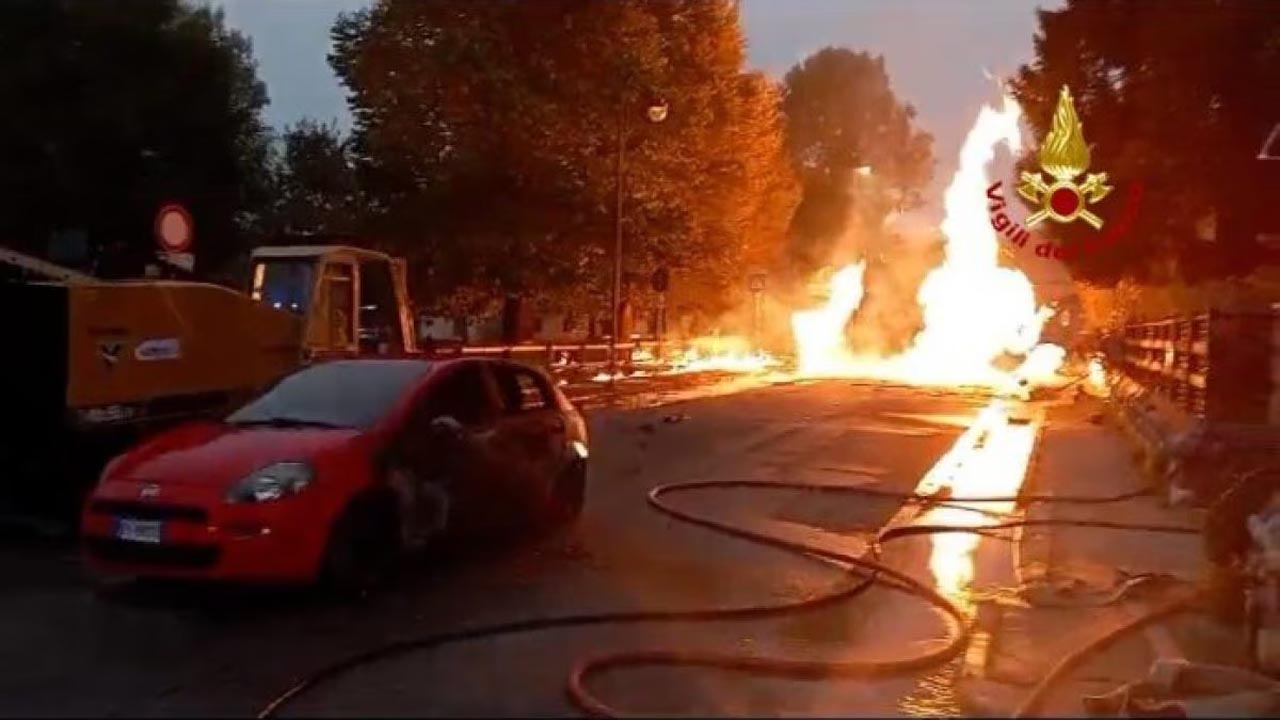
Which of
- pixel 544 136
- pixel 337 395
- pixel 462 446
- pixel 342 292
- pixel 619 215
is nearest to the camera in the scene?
pixel 337 395

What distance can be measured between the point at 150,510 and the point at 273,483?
2.25 feet

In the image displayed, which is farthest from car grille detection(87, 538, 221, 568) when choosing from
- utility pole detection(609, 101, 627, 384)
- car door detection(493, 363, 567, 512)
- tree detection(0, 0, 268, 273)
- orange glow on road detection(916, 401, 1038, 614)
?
utility pole detection(609, 101, 627, 384)

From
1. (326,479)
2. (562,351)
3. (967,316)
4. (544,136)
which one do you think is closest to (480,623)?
(326,479)

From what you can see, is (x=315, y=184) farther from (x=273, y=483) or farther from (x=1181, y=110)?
(x=273, y=483)

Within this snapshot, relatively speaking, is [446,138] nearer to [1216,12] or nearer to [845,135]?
[1216,12]

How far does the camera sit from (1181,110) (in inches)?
993

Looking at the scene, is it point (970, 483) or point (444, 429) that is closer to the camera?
point (444, 429)

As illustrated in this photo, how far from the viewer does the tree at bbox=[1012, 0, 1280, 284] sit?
24094 mm

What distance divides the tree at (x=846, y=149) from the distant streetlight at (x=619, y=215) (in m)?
12.1

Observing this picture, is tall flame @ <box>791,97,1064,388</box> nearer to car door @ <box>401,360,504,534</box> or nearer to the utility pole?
the utility pole

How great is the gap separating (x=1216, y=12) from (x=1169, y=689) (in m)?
20.2

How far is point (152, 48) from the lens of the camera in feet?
112

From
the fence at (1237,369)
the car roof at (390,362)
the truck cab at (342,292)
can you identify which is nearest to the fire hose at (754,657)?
the car roof at (390,362)

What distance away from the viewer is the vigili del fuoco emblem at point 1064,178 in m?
29.5
